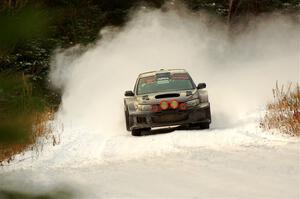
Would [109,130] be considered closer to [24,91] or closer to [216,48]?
[24,91]

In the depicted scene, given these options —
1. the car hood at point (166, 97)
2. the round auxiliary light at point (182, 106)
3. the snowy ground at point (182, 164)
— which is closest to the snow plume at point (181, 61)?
the car hood at point (166, 97)

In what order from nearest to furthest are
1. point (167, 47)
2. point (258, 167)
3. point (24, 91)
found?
1. point (24, 91)
2. point (258, 167)
3. point (167, 47)

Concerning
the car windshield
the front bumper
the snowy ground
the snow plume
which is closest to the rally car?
the front bumper

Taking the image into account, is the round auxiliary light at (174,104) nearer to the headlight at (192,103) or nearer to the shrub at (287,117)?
the headlight at (192,103)

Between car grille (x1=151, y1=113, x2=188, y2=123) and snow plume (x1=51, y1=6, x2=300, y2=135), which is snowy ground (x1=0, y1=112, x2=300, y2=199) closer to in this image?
car grille (x1=151, y1=113, x2=188, y2=123)

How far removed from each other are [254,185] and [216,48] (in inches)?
1265

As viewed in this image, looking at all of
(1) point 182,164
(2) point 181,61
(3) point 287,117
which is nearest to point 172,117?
(3) point 287,117

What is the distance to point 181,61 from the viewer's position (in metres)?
32.4

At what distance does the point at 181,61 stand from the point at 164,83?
18.4m

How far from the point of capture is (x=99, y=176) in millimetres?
8352

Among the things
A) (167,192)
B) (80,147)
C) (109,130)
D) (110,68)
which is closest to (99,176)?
(167,192)

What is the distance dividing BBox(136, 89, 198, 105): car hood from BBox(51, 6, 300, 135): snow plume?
1.42 meters

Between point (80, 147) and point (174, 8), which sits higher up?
point (174, 8)

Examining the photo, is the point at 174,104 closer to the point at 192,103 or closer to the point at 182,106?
the point at 182,106
